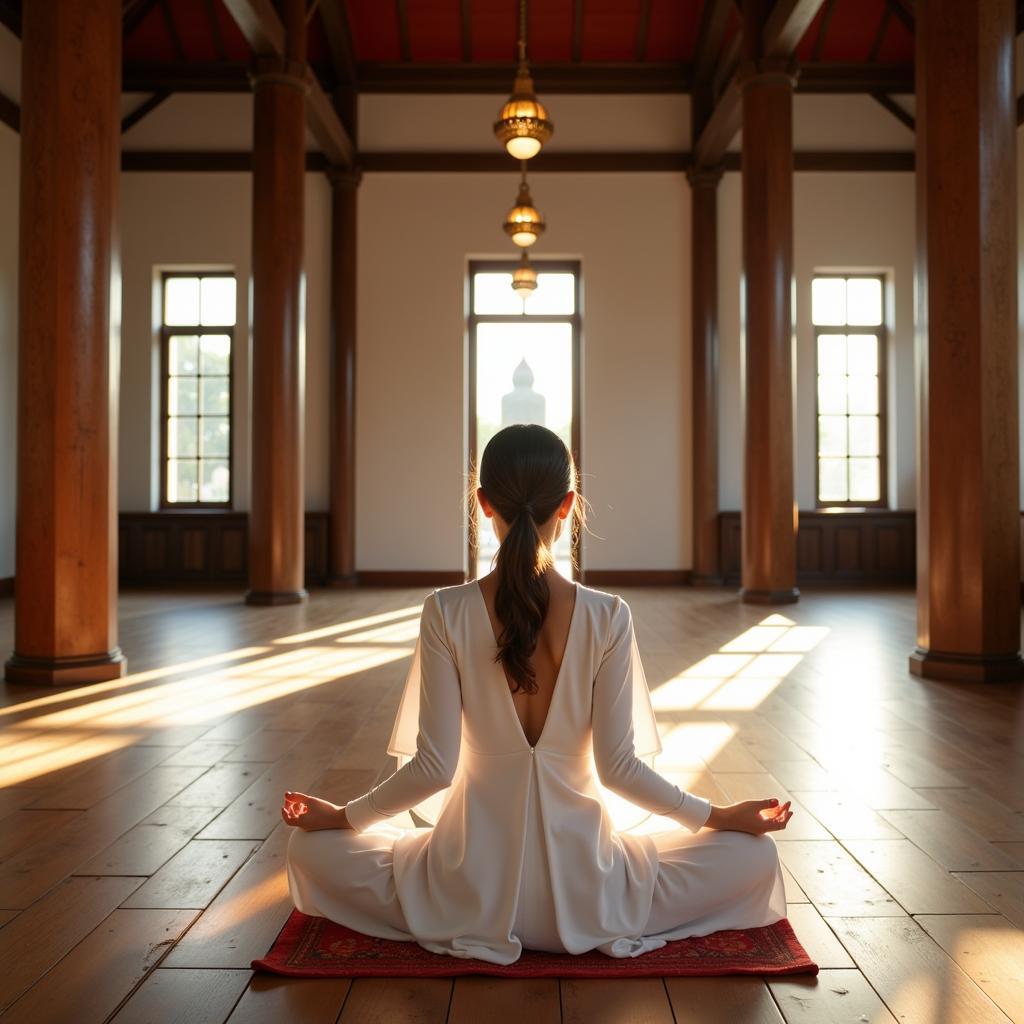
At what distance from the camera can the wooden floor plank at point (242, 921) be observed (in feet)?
6.47

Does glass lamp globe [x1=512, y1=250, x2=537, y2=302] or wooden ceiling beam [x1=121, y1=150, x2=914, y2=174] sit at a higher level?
wooden ceiling beam [x1=121, y1=150, x2=914, y2=174]

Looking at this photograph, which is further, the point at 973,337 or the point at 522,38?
the point at 522,38

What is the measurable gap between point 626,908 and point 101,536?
3830mm

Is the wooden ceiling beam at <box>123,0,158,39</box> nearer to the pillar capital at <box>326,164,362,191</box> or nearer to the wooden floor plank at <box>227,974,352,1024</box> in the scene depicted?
the pillar capital at <box>326,164,362,191</box>

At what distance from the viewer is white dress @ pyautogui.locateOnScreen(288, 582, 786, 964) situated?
1.89 meters

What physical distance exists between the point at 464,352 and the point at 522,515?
980cm

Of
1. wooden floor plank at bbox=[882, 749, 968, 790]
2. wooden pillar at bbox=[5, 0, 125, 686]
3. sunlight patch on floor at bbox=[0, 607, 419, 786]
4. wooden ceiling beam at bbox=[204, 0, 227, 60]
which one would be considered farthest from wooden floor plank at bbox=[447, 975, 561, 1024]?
wooden ceiling beam at bbox=[204, 0, 227, 60]

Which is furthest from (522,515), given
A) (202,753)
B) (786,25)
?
(786,25)

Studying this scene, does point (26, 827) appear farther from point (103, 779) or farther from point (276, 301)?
point (276, 301)

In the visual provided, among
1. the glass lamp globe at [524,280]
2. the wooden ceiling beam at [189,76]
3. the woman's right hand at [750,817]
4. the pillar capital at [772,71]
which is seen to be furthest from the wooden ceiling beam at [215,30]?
the woman's right hand at [750,817]

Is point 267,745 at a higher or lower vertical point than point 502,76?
lower

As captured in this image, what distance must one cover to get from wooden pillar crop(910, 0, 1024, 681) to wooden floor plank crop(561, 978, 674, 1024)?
3691 mm

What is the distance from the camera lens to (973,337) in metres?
4.91

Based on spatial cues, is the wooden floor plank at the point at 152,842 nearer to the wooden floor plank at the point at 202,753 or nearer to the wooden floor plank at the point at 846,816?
the wooden floor plank at the point at 202,753
